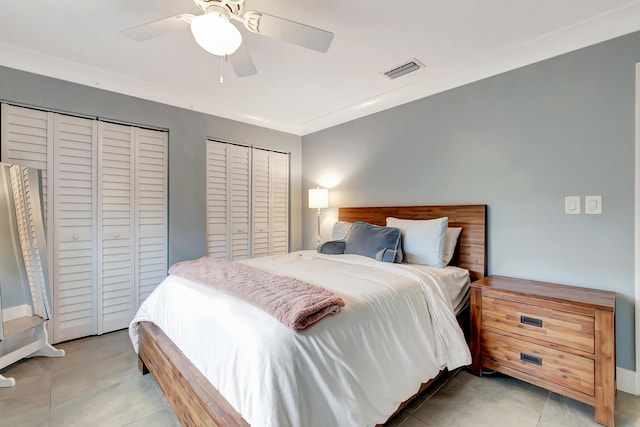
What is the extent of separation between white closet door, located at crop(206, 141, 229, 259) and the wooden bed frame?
149 cm

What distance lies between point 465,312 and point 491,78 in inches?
76.6

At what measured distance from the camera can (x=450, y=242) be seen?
8.28 feet

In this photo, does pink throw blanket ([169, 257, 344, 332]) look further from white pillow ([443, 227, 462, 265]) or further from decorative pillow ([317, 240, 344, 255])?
white pillow ([443, 227, 462, 265])

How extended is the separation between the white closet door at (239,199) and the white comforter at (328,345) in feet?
5.30

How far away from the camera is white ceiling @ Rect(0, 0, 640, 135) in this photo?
182 cm

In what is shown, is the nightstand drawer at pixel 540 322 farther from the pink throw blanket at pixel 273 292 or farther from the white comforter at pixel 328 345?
the pink throw blanket at pixel 273 292

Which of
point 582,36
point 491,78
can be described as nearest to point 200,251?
point 491,78

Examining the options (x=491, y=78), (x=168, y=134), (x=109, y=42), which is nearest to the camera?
(x=109, y=42)

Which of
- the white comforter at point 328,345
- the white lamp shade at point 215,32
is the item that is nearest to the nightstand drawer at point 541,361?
the white comforter at point 328,345

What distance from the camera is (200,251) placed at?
333 centimetres

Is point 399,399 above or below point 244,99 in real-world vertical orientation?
below

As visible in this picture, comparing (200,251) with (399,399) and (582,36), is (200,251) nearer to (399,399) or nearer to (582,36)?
(399,399)

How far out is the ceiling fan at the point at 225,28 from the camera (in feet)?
4.57

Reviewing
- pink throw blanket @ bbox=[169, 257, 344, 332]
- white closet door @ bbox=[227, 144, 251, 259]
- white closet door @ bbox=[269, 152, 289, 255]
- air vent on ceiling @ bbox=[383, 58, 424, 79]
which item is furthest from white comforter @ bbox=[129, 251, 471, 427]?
white closet door @ bbox=[269, 152, 289, 255]
